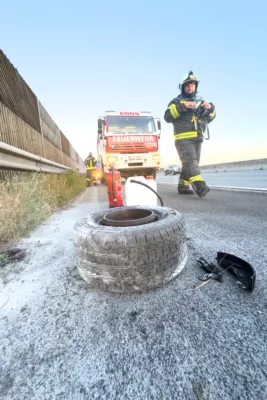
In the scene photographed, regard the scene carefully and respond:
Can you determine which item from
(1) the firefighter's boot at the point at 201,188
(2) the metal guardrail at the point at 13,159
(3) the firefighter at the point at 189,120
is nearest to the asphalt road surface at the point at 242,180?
(1) the firefighter's boot at the point at 201,188

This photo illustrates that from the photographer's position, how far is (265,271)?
1.04 meters

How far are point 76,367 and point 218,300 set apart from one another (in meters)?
0.63

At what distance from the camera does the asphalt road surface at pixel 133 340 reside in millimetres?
517

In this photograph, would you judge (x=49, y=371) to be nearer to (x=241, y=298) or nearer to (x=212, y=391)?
(x=212, y=391)

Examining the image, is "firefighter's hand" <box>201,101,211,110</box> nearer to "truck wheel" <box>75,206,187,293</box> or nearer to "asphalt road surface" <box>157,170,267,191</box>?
"asphalt road surface" <box>157,170,267,191</box>

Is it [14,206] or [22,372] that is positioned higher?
[14,206]

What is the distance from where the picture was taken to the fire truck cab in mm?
6610

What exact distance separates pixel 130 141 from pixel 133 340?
259 inches

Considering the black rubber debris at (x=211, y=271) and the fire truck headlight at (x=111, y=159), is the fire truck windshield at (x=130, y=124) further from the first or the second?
the black rubber debris at (x=211, y=271)

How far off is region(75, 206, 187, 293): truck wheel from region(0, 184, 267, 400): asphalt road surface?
0.07 m

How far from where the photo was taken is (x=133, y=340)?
0.66m

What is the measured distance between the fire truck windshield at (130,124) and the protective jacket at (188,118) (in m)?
3.19

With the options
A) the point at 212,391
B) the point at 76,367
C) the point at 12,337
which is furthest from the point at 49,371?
the point at 212,391

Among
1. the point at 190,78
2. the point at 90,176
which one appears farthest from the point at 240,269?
the point at 90,176
